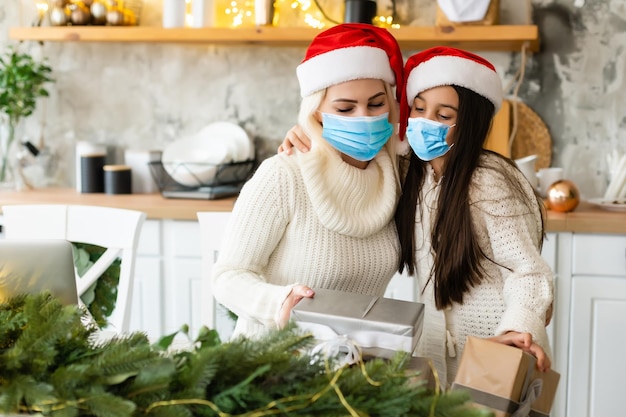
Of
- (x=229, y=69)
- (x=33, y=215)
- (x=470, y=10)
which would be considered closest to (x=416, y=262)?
(x=33, y=215)

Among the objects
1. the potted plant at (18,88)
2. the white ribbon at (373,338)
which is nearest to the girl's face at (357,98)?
the white ribbon at (373,338)

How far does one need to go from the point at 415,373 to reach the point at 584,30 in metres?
2.38

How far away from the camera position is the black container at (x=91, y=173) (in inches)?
120

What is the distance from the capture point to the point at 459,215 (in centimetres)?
145

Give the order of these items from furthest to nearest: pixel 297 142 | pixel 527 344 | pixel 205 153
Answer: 1. pixel 205 153
2. pixel 297 142
3. pixel 527 344

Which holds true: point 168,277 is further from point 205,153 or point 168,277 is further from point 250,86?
point 250,86

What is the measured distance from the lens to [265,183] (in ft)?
4.84

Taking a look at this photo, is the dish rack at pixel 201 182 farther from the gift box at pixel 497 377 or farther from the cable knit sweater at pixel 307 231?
the gift box at pixel 497 377

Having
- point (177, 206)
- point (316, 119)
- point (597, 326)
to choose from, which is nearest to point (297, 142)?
point (316, 119)

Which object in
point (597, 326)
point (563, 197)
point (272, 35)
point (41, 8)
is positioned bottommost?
point (597, 326)

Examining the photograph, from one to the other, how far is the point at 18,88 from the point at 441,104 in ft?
6.89

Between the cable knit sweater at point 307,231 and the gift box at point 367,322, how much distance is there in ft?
1.11

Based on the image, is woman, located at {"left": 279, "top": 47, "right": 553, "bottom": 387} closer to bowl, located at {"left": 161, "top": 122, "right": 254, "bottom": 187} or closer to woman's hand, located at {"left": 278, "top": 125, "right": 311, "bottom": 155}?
woman's hand, located at {"left": 278, "top": 125, "right": 311, "bottom": 155}

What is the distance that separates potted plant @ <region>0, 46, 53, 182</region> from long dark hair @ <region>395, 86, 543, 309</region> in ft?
6.71
